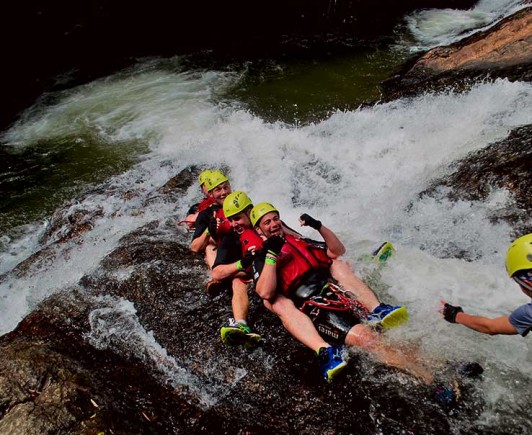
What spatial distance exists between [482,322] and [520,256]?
737 millimetres

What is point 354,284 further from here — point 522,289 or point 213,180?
point 213,180

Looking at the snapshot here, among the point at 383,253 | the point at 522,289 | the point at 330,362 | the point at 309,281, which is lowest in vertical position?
the point at 330,362

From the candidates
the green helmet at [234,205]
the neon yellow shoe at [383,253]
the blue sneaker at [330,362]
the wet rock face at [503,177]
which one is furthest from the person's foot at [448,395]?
the green helmet at [234,205]

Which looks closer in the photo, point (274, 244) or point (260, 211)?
point (274, 244)

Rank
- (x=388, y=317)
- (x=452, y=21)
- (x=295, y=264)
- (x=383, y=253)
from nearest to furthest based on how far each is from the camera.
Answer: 1. (x=388, y=317)
2. (x=295, y=264)
3. (x=383, y=253)
4. (x=452, y=21)

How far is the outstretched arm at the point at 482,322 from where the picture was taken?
343cm

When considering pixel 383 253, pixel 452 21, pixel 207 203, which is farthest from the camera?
pixel 452 21

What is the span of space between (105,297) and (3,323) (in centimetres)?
208

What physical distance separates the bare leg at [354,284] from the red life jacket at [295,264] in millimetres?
122

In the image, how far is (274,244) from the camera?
14.9 feet

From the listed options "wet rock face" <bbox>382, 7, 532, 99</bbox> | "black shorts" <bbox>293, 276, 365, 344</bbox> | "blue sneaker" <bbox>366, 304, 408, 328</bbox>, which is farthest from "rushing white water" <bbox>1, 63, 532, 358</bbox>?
"wet rock face" <bbox>382, 7, 532, 99</bbox>

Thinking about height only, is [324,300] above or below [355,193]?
above

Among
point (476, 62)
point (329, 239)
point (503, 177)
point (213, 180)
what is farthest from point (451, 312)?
point (476, 62)

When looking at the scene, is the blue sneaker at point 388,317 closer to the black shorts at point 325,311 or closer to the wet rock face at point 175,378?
the black shorts at point 325,311
